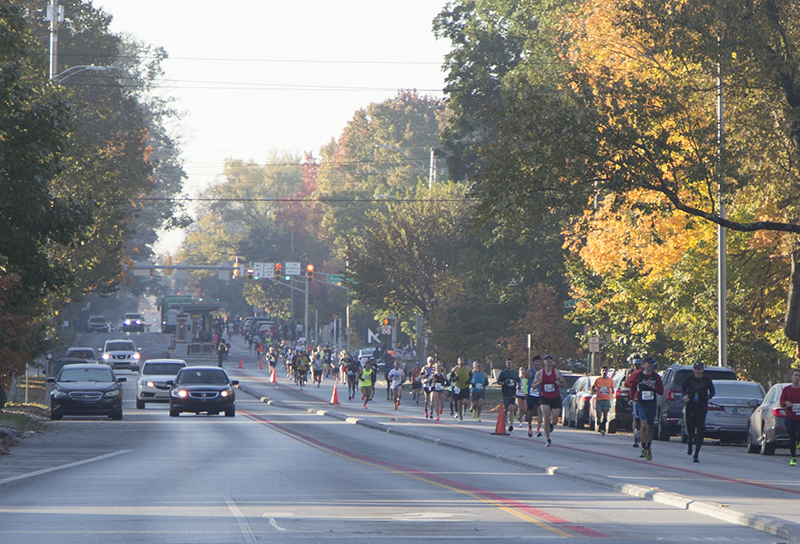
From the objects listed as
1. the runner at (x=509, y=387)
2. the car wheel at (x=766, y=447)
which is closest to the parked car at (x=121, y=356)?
the runner at (x=509, y=387)

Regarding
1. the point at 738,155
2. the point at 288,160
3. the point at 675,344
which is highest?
the point at 288,160

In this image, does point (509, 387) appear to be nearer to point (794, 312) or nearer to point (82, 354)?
point (794, 312)

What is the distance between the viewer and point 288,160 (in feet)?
→ 625

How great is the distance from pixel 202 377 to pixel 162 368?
5.98 metres

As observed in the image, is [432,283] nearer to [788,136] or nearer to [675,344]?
[675,344]

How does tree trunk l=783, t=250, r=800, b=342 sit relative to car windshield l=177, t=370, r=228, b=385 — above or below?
above

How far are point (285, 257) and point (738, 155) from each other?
108 metres

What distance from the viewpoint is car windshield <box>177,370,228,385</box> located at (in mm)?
36469

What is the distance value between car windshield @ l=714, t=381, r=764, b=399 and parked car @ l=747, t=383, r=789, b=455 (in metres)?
2.19

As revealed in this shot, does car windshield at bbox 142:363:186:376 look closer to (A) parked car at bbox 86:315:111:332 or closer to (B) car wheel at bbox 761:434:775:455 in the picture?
(B) car wheel at bbox 761:434:775:455

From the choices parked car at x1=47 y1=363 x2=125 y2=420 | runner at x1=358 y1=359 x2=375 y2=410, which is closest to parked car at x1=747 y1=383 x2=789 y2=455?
parked car at x1=47 y1=363 x2=125 y2=420

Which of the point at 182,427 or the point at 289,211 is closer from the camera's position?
the point at 182,427

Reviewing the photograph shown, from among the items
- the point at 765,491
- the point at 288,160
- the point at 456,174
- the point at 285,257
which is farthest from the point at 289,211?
the point at 765,491

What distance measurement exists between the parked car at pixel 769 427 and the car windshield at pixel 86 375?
61.7 feet
